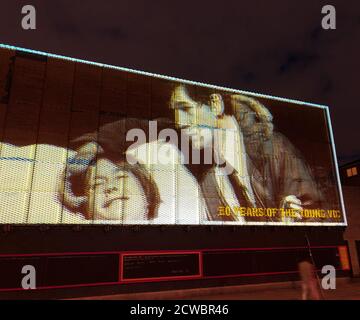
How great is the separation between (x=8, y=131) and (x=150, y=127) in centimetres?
680

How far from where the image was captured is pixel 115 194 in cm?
1555

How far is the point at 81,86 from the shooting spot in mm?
16266

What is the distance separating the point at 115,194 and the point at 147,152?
279 centimetres

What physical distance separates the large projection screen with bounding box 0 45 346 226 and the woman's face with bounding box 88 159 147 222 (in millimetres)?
49

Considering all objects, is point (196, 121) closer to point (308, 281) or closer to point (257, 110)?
point (257, 110)

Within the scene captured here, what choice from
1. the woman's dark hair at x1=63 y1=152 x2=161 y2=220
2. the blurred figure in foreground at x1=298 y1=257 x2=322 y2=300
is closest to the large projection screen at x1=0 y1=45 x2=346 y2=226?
the woman's dark hair at x1=63 y1=152 x2=161 y2=220

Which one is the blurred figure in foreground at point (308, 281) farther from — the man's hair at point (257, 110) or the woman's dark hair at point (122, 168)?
the man's hair at point (257, 110)

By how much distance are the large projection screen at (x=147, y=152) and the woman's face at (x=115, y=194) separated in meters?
0.05

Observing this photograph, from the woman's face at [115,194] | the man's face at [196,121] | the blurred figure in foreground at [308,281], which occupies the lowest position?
the blurred figure in foreground at [308,281]

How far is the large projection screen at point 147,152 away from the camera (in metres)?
14.6

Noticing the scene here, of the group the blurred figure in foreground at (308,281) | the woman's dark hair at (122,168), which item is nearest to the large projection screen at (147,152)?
the woman's dark hair at (122,168)

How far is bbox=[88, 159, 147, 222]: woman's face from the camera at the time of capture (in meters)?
15.2
